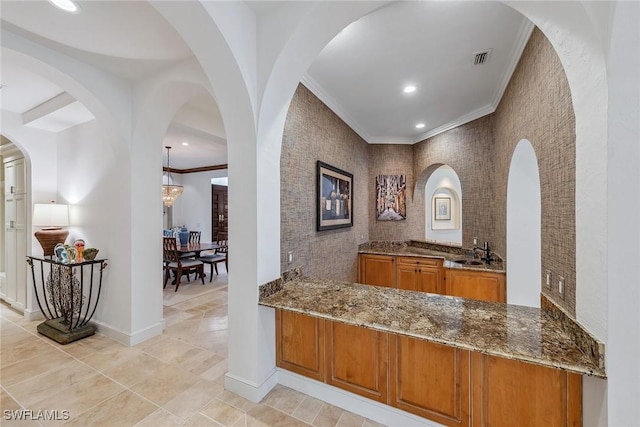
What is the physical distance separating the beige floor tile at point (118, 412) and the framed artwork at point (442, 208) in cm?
755

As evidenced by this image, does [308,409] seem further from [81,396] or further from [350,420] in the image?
[81,396]

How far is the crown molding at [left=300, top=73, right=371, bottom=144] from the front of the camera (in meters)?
2.82

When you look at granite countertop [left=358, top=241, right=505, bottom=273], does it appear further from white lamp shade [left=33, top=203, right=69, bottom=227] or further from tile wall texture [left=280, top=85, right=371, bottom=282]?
white lamp shade [left=33, top=203, right=69, bottom=227]

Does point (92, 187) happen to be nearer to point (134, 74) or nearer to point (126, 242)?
point (126, 242)

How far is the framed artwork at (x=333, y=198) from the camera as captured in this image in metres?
3.02

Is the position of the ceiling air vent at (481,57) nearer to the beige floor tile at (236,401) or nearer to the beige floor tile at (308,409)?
the beige floor tile at (308,409)

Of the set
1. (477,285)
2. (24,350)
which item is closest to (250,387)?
(24,350)

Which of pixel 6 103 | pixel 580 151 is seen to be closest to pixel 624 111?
pixel 580 151

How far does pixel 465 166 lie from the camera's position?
3.87 m

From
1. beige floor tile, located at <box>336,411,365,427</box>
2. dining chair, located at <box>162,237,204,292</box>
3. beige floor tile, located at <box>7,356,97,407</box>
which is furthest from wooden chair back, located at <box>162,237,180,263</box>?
beige floor tile, located at <box>336,411,365,427</box>

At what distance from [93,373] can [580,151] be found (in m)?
3.83

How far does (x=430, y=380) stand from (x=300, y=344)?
0.97m

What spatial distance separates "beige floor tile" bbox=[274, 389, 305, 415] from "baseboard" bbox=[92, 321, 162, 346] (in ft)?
6.15

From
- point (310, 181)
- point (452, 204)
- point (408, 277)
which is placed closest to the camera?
point (310, 181)
